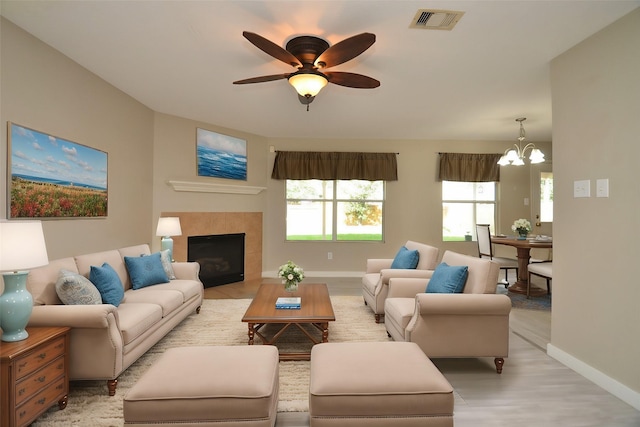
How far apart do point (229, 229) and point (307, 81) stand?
3705mm

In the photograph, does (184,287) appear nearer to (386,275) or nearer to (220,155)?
(386,275)

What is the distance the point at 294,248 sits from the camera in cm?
646

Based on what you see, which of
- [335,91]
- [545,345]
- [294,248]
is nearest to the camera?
[545,345]

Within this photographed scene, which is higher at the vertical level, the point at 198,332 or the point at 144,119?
the point at 144,119

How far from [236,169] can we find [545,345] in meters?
4.95

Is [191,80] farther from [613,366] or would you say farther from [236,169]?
[613,366]

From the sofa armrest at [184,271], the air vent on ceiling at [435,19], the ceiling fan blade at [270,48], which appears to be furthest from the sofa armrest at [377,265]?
the air vent on ceiling at [435,19]

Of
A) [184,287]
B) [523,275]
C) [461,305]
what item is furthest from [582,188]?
[184,287]

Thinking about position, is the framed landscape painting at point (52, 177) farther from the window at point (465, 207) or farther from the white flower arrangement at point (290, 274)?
the window at point (465, 207)

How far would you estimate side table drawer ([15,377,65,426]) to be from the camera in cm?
178

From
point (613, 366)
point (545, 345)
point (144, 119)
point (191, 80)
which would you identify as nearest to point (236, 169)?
point (144, 119)

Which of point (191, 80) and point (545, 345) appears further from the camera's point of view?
point (191, 80)

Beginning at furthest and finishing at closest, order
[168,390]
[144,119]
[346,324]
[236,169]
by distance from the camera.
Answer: [236,169] < [144,119] < [346,324] < [168,390]

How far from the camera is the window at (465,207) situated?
Answer: 262 inches
